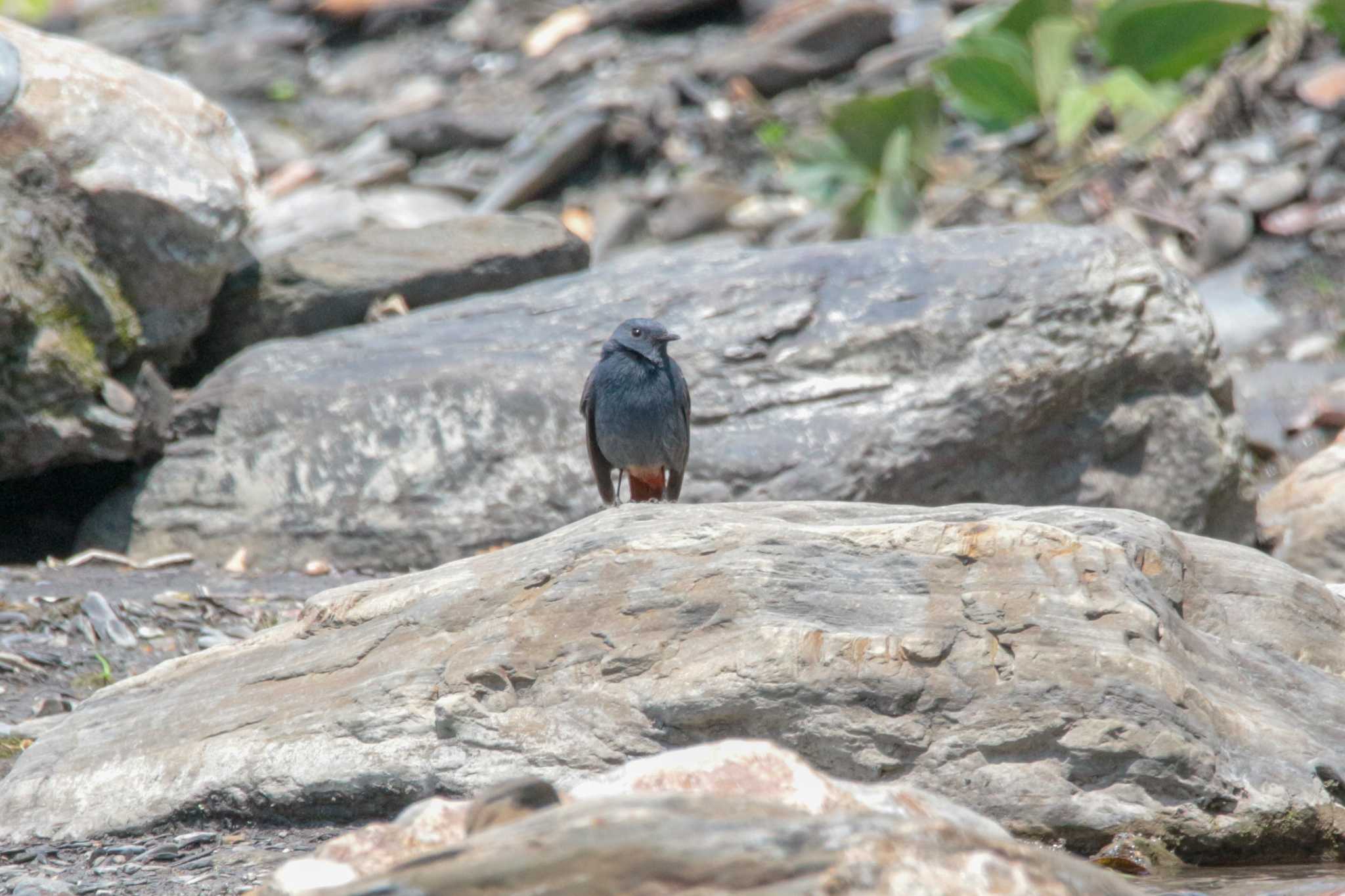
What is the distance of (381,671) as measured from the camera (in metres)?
4.25

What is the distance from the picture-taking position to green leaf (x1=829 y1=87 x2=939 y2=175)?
34.5ft

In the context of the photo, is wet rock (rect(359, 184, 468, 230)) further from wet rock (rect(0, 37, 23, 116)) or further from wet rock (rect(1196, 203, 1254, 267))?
wet rock (rect(1196, 203, 1254, 267))

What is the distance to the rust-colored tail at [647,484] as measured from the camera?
6.31 m

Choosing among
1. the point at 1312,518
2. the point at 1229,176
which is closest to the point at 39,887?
the point at 1312,518

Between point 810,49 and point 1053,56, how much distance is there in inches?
132

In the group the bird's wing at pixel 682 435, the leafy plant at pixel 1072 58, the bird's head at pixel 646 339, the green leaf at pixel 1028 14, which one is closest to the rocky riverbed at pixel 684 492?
the bird's wing at pixel 682 435

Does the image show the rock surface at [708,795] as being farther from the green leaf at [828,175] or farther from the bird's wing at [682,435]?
the green leaf at [828,175]

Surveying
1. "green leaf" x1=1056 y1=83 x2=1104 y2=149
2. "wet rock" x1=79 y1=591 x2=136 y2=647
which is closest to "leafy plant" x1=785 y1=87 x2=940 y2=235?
"green leaf" x1=1056 y1=83 x2=1104 y2=149

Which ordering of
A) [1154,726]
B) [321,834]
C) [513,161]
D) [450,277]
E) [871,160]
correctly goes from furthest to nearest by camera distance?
[513,161] → [871,160] → [450,277] → [321,834] → [1154,726]

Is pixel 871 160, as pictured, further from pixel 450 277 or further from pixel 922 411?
pixel 922 411

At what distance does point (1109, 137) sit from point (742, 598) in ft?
29.9

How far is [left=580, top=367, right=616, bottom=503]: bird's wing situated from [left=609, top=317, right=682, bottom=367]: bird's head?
22 cm

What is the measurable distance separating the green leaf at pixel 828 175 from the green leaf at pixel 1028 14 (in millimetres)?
1617

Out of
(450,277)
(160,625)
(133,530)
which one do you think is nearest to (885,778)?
(160,625)
